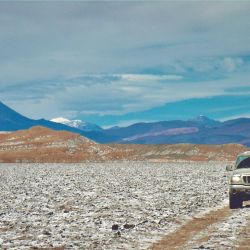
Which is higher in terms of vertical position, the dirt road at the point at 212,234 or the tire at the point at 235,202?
the tire at the point at 235,202

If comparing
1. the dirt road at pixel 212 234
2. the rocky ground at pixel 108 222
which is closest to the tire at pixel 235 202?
the rocky ground at pixel 108 222

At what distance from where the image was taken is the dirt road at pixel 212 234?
53.9 ft

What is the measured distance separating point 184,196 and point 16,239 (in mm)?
18971

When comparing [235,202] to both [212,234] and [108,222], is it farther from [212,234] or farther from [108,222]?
[212,234]

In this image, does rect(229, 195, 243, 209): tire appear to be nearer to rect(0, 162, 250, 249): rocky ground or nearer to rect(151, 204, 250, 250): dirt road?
rect(0, 162, 250, 249): rocky ground

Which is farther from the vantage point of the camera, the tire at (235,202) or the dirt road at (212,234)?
the tire at (235,202)

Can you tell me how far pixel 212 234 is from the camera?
18688 millimetres

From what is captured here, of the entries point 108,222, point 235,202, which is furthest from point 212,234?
point 235,202

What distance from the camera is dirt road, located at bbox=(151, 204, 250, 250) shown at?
16422 mm

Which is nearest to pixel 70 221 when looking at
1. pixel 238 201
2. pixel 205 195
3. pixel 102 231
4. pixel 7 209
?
pixel 102 231

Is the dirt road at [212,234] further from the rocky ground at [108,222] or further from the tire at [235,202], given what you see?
the tire at [235,202]

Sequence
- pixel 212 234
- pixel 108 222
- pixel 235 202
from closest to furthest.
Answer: pixel 212 234 → pixel 108 222 → pixel 235 202

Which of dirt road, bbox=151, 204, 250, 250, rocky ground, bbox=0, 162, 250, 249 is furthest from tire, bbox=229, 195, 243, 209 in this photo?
dirt road, bbox=151, 204, 250, 250

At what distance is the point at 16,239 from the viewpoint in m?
18.2
